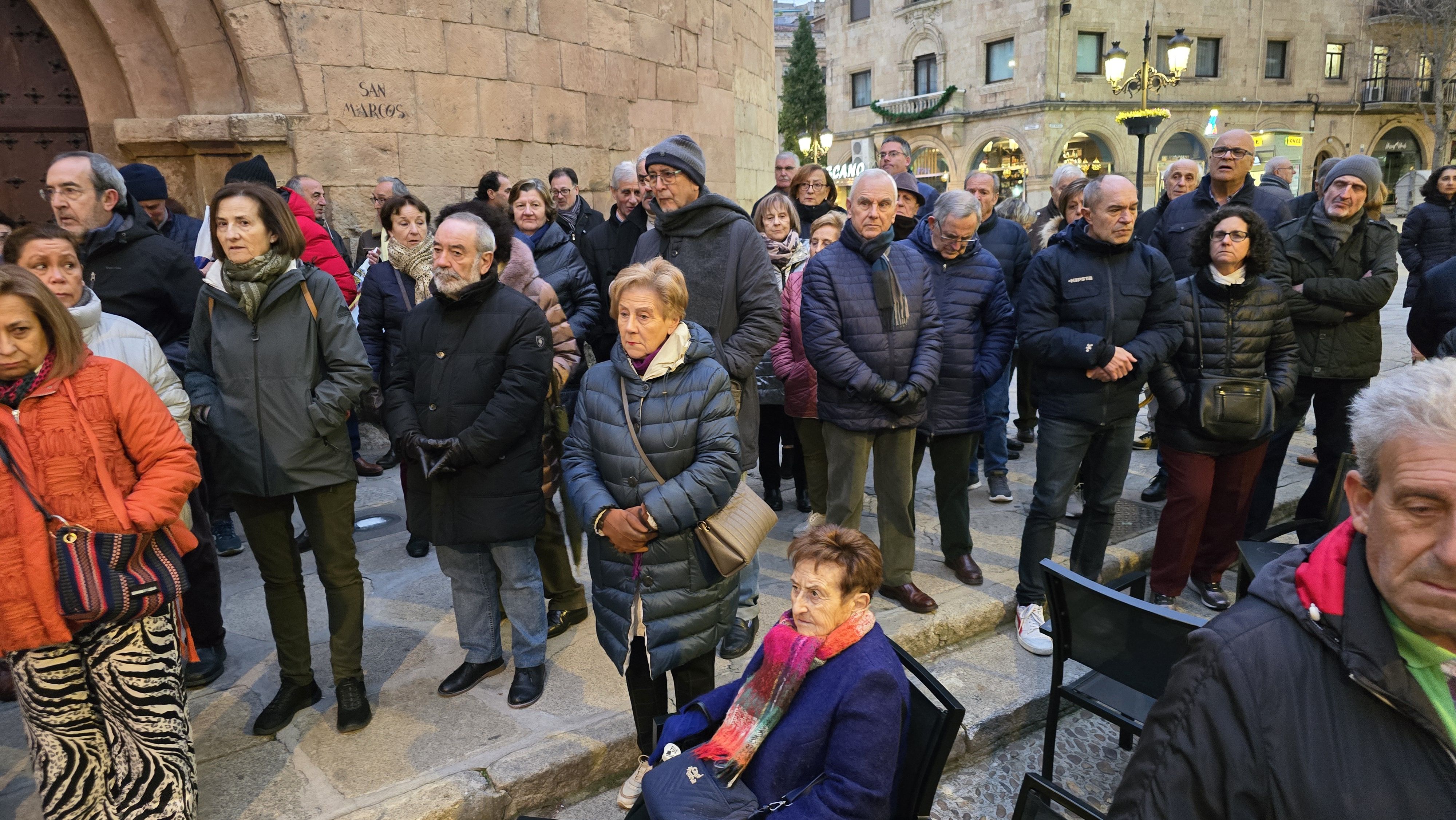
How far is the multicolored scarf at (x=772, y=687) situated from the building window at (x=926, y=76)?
118 feet

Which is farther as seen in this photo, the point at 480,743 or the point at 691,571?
the point at 480,743

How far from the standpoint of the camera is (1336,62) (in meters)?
33.9

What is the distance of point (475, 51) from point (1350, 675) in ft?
24.4

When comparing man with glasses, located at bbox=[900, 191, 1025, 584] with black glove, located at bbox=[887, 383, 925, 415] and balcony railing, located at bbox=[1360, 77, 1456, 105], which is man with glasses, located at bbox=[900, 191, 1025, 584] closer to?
black glove, located at bbox=[887, 383, 925, 415]

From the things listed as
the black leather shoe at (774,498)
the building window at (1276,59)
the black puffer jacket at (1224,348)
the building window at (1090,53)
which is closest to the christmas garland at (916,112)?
the building window at (1090,53)

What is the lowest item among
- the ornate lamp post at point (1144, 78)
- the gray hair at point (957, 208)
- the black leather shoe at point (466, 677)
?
the black leather shoe at point (466, 677)

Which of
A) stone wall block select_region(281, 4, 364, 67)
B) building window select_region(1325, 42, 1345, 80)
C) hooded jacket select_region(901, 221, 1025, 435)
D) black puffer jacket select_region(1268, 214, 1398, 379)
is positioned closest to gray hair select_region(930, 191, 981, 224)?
hooded jacket select_region(901, 221, 1025, 435)

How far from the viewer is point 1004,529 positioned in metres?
5.36

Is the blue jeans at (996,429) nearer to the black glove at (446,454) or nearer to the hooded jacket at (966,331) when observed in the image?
the hooded jacket at (966,331)

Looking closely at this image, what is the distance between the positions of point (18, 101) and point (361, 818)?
6.05m

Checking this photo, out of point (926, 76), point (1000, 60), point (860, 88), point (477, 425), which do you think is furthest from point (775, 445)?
point (860, 88)

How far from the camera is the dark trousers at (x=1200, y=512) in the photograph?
4.23 m

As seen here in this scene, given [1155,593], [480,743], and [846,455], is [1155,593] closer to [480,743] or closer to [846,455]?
[846,455]

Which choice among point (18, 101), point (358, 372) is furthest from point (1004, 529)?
point (18, 101)
